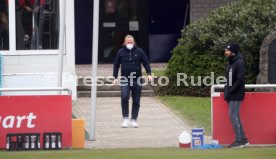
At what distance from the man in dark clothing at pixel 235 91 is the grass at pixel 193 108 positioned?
181cm

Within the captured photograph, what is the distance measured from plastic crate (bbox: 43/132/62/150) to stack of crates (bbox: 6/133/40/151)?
149mm

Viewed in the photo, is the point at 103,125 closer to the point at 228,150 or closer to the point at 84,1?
the point at 228,150

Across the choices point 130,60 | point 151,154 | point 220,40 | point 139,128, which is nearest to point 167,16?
point 220,40

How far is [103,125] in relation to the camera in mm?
17844

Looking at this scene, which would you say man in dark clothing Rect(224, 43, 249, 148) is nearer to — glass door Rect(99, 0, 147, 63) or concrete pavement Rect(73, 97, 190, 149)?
concrete pavement Rect(73, 97, 190, 149)

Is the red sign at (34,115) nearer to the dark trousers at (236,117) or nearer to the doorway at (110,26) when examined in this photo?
the dark trousers at (236,117)

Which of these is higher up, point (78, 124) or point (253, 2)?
point (253, 2)

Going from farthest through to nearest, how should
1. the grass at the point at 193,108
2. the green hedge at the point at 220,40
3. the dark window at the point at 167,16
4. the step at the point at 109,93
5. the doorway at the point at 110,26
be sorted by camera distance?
the dark window at the point at 167,16 < the doorway at the point at 110,26 < the step at the point at 109,93 < the green hedge at the point at 220,40 < the grass at the point at 193,108

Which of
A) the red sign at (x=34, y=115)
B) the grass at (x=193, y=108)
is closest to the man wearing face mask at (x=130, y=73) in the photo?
the grass at (x=193, y=108)

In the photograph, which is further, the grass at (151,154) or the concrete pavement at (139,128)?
the concrete pavement at (139,128)

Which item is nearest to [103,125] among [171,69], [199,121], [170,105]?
[199,121]

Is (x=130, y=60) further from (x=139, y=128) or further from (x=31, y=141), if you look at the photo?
(x=31, y=141)

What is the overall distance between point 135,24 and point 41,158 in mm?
13883

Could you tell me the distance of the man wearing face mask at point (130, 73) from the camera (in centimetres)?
1736
